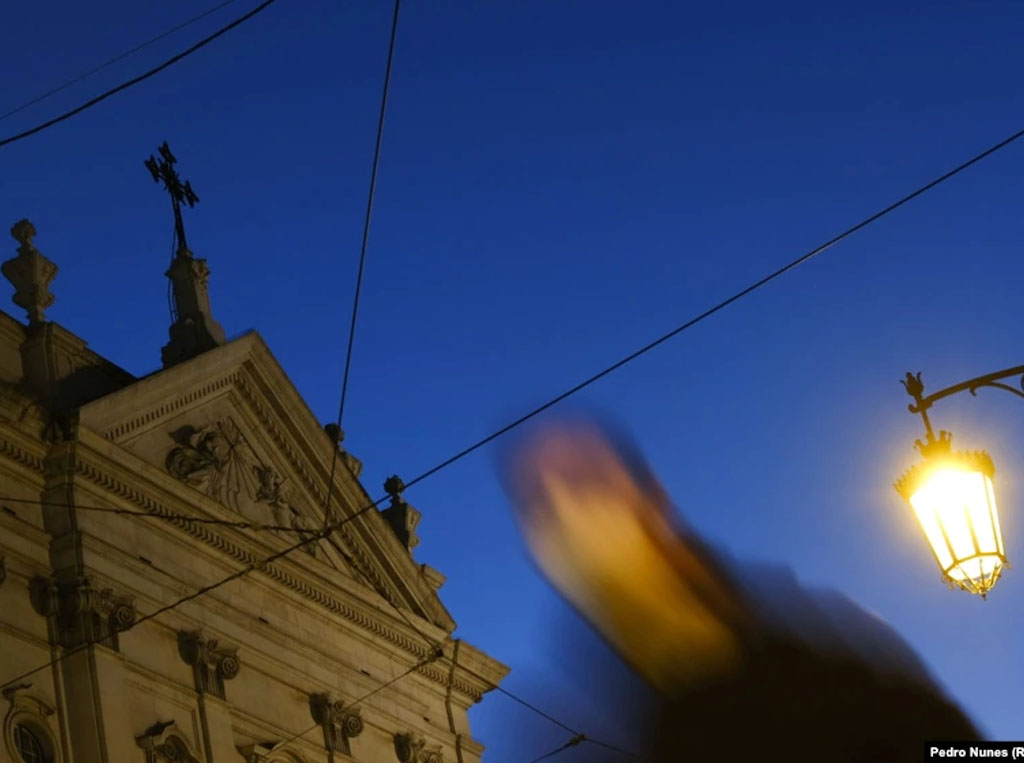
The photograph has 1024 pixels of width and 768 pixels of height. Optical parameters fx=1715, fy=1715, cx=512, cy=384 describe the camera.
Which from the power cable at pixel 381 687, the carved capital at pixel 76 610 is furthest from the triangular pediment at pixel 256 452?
the carved capital at pixel 76 610

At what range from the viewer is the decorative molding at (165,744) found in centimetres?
2123

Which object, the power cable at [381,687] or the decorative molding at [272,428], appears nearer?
the power cable at [381,687]

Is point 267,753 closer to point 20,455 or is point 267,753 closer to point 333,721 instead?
point 333,721

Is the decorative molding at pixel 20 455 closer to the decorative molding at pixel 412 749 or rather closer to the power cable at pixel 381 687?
the power cable at pixel 381 687

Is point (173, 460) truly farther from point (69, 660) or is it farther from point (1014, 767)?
point (1014, 767)

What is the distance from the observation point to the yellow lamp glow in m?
8.46

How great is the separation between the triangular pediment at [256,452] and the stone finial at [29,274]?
5.87ft

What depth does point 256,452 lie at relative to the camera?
26359 mm

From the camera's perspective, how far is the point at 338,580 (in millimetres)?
26609

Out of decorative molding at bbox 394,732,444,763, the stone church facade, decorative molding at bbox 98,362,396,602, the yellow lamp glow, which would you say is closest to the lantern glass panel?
the yellow lamp glow

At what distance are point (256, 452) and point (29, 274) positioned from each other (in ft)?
15.1

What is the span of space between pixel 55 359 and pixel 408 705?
8725 millimetres

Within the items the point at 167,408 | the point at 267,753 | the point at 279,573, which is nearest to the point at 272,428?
the point at 279,573

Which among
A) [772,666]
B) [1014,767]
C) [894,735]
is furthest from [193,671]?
[772,666]
